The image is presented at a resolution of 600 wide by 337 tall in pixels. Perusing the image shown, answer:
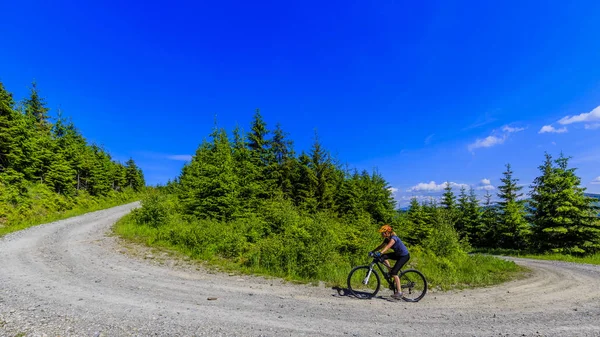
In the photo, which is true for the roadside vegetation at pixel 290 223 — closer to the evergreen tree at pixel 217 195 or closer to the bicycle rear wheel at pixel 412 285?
the evergreen tree at pixel 217 195

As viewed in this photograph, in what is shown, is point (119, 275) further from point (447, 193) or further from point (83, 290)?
point (447, 193)

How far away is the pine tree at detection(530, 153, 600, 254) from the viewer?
19438 mm

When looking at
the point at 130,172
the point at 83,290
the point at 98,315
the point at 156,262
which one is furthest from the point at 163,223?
the point at 130,172

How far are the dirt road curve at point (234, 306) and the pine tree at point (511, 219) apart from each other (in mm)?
20152

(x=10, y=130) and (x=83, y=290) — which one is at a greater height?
(x=10, y=130)

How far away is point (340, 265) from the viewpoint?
34.8ft

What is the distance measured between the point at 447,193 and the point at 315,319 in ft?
105

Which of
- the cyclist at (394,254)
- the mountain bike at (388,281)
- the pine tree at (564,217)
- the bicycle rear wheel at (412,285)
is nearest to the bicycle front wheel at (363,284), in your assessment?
the mountain bike at (388,281)

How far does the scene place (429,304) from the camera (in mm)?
7504

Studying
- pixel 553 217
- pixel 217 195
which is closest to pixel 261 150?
pixel 217 195

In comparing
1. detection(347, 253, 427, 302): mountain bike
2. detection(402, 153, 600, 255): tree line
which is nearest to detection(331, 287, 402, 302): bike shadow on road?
detection(347, 253, 427, 302): mountain bike

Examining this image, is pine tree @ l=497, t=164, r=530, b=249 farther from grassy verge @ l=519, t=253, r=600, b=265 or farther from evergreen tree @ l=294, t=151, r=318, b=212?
evergreen tree @ l=294, t=151, r=318, b=212

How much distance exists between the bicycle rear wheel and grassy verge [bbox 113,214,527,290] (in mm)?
1082

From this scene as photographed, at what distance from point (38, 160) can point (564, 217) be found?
171 feet
